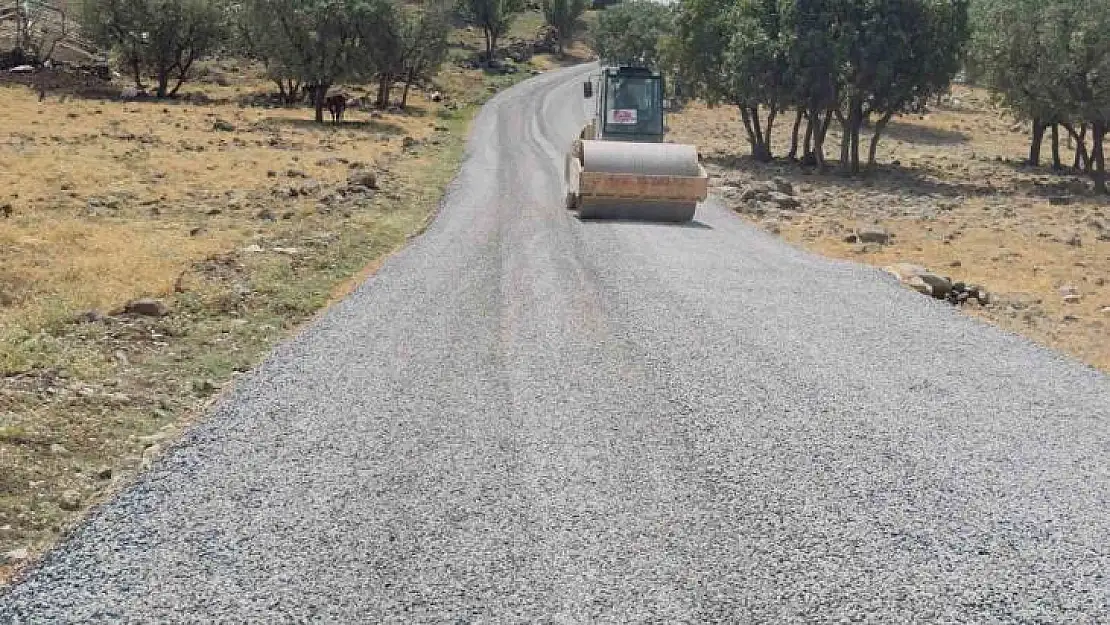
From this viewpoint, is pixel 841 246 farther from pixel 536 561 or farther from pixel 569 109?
pixel 569 109

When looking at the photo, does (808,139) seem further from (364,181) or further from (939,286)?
(939,286)

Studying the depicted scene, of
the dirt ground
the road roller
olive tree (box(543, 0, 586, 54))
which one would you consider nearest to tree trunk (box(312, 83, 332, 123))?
the dirt ground

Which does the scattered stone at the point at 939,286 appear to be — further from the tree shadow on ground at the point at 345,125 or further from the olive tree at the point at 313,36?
the olive tree at the point at 313,36

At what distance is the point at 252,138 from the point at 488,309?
3019 cm

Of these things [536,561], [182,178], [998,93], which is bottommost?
[536,561]

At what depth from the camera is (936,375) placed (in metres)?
9.95

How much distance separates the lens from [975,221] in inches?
1046

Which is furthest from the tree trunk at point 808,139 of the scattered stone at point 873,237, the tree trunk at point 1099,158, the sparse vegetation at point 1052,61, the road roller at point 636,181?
the road roller at point 636,181

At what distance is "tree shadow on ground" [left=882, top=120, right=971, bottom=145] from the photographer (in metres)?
52.8

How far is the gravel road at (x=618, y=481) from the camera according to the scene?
17.5ft

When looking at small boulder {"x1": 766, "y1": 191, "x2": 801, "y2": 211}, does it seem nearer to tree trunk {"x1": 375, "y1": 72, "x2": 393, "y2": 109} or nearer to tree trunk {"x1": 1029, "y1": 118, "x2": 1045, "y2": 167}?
tree trunk {"x1": 1029, "y1": 118, "x2": 1045, "y2": 167}

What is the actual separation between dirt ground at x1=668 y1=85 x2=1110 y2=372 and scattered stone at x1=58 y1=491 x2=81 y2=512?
11.9m

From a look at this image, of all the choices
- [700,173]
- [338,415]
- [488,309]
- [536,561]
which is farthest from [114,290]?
[700,173]

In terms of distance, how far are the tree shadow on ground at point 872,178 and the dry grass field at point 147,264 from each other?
1259 cm
